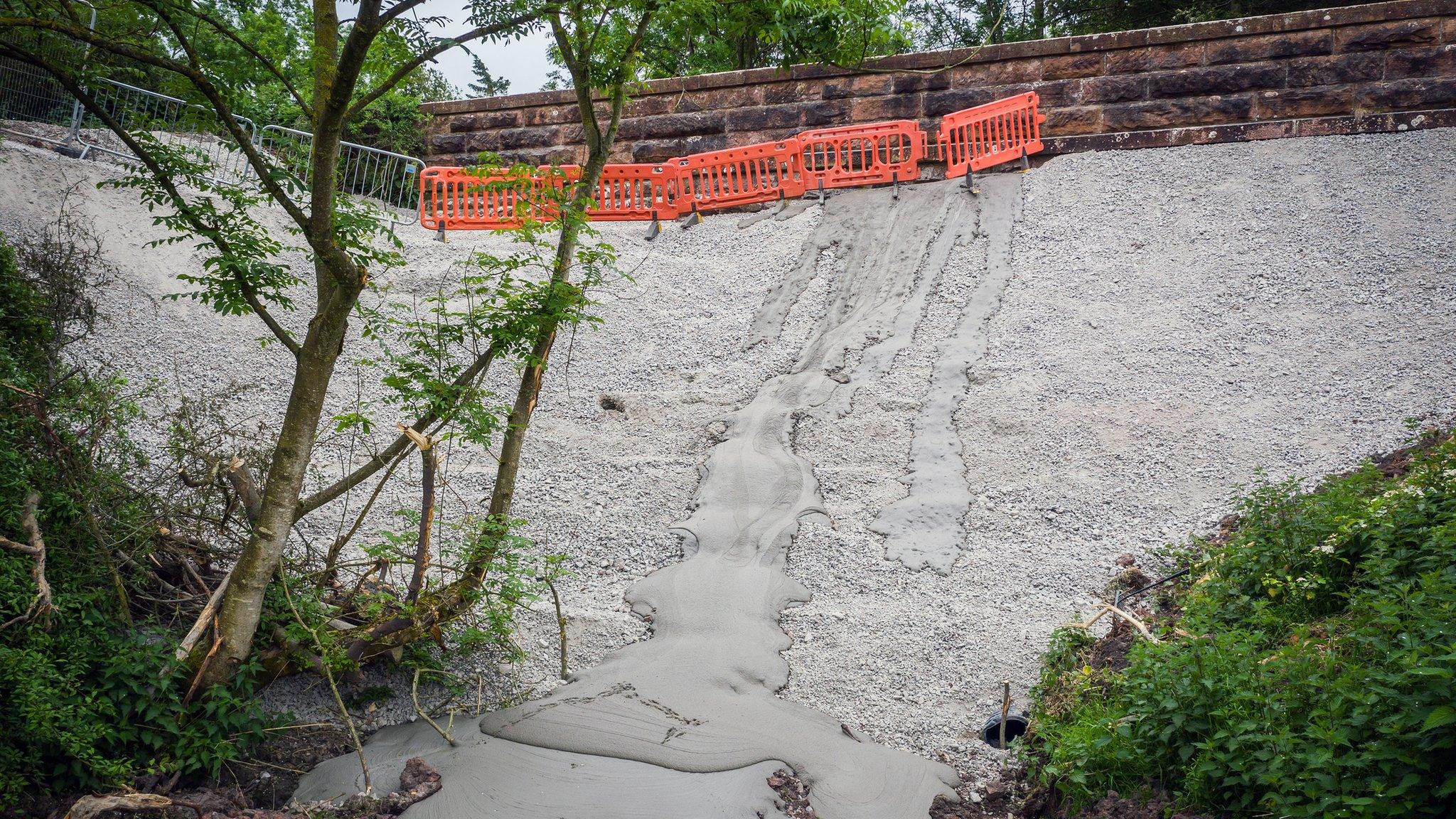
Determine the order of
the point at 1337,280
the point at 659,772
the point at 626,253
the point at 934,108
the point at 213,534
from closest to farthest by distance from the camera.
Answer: the point at 659,772 → the point at 213,534 → the point at 1337,280 → the point at 626,253 → the point at 934,108

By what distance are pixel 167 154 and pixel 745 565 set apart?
4.21 metres

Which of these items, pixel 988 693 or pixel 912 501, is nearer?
pixel 988 693

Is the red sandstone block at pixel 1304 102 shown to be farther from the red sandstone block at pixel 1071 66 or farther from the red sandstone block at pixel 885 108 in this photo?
the red sandstone block at pixel 885 108

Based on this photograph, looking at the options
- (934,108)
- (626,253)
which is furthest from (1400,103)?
(626,253)

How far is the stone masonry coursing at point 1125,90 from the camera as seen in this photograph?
10.7 metres

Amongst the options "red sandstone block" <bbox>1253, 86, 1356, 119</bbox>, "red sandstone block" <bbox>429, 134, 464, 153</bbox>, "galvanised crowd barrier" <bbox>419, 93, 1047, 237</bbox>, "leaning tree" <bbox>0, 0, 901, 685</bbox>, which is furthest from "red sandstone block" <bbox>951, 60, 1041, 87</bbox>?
"red sandstone block" <bbox>429, 134, 464, 153</bbox>

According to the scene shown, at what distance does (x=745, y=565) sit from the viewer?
642cm

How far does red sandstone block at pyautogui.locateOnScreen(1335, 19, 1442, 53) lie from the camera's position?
10.6m

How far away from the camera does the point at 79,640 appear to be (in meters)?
4.25

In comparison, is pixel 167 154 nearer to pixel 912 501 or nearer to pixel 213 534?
pixel 213 534

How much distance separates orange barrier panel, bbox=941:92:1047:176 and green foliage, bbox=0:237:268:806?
965cm

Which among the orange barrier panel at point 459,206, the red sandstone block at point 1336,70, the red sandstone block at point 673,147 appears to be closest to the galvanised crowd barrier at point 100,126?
the orange barrier panel at point 459,206

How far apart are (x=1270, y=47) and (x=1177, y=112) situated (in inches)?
48.6

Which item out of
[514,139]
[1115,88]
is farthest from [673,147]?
[1115,88]
